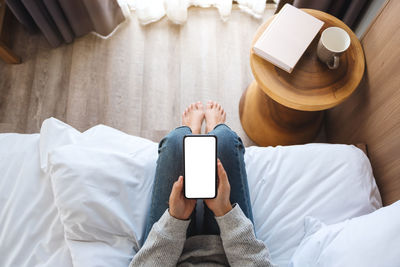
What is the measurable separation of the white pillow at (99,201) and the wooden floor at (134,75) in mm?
558

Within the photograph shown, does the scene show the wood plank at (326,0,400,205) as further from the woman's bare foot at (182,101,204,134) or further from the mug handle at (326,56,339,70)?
the woman's bare foot at (182,101,204,134)

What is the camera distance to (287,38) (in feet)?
3.43

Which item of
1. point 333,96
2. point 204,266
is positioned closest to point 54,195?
point 204,266

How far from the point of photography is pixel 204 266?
2.73ft

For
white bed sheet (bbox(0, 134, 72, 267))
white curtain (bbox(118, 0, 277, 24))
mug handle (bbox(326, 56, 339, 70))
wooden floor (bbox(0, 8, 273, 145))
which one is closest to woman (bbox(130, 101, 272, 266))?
white bed sheet (bbox(0, 134, 72, 267))

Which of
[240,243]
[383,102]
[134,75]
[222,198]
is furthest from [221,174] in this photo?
[134,75]

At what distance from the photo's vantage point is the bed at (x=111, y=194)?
0.86 m

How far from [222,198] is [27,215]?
0.58 metres

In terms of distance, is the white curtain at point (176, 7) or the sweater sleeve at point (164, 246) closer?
the sweater sleeve at point (164, 246)

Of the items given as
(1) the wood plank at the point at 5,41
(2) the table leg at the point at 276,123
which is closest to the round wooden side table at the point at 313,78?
(2) the table leg at the point at 276,123

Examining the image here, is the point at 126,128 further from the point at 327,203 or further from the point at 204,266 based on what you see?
the point at 327,203

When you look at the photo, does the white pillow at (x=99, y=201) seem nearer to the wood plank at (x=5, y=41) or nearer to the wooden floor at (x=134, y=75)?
the wooden floor at (x=134, y=75)

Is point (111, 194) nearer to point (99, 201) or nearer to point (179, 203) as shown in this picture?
point (99, 201)

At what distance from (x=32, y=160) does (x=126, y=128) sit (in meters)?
0.57
